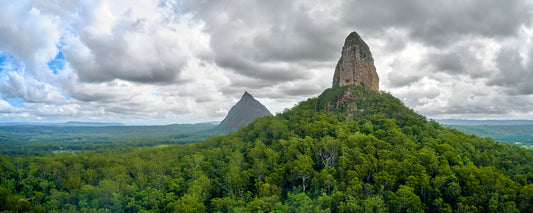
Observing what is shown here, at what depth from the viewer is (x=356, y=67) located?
86.2 m

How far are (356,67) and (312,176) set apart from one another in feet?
173

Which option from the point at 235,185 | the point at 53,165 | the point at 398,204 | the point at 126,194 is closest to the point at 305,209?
the point at 398,204

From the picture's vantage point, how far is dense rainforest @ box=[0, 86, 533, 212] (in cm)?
3797

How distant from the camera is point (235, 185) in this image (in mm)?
49156

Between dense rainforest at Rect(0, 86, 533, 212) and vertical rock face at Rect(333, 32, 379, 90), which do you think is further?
vertical rock face at Rect(333, 32, 379, 90)

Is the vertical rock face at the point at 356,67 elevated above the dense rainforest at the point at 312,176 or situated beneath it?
elevated above

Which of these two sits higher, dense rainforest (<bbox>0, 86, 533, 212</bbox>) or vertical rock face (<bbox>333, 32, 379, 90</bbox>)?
vertical rock face (<bbox>333, 32, 379, 90</bbox>)

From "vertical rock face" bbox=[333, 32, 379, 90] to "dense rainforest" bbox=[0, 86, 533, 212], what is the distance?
16777 millimetres

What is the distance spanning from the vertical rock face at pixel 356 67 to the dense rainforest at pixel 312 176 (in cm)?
1678

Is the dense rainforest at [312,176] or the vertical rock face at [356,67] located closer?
the dense rainforest at [312,176]

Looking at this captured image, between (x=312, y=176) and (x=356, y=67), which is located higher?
(x=356, y=67)

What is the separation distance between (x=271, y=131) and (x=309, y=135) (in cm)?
1316

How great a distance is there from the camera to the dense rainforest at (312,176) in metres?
38.0

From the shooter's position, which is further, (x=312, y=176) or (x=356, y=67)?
(x=356, y=67)
